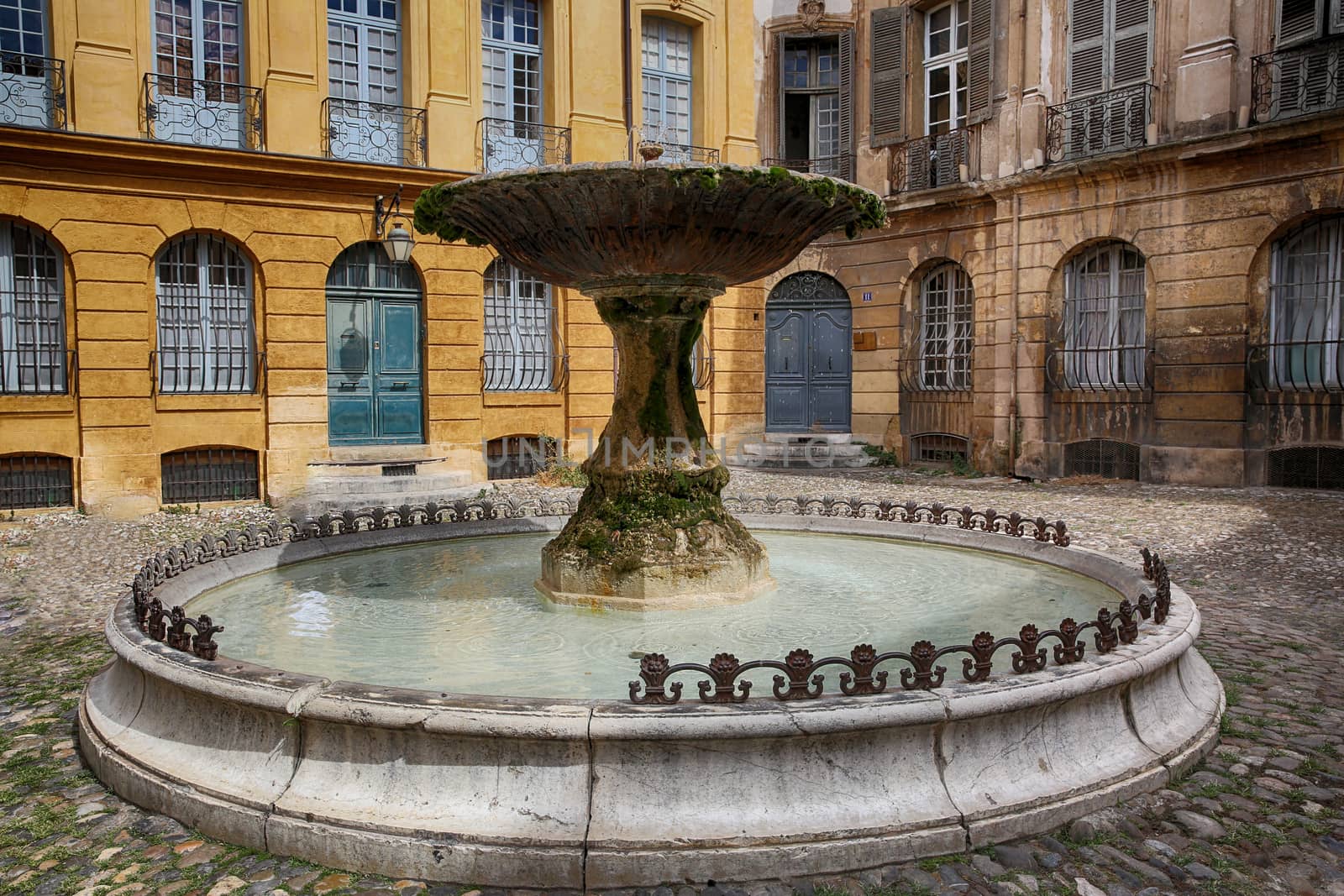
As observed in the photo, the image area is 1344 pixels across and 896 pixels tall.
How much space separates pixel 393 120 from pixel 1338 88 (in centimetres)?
1266

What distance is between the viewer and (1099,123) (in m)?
15.0

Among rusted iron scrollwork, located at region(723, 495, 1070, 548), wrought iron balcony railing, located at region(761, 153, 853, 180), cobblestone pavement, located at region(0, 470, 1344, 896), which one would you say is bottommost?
cobblestone pavement, located at region(0, 470, 1344, 896)

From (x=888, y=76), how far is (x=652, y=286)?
13844 millimetres

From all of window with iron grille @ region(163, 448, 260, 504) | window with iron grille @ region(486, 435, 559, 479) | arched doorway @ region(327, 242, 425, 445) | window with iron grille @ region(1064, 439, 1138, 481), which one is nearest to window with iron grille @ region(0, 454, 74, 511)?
window with iron grille @ region(163, 448, 260, 504)

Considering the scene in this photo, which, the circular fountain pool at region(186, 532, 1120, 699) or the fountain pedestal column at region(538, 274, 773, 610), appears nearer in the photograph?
the circular fountain pool at region(186, 532, 1120, 699)

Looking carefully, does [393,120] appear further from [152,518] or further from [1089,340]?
[1089,340]

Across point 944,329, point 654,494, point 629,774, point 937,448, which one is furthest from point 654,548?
point 944,329

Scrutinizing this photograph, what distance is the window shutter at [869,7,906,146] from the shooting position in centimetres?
1773

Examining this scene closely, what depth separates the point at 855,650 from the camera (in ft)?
11.7

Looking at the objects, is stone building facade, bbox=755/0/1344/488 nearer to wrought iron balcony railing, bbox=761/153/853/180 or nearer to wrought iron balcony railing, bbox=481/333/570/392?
wrought iron balcony railing, bbox=761/153/853/180

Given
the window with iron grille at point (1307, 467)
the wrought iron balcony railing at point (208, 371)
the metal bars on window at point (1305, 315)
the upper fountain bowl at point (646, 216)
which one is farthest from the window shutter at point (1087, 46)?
the wrought iron balcony railing at point (208, 371)

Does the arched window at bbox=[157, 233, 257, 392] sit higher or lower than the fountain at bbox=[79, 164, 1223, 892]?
higher

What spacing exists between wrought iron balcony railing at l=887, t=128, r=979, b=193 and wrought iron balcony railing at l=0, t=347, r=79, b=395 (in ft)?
42.6

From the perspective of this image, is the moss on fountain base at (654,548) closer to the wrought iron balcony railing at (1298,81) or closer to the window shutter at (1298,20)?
the wrought iron balcony railing at (1298,81)
